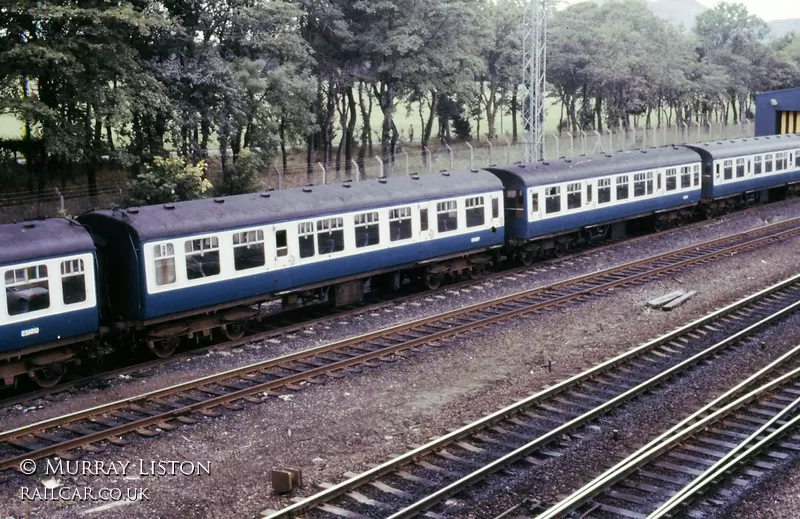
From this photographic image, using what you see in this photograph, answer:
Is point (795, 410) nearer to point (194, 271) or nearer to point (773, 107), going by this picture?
point (194, 271)

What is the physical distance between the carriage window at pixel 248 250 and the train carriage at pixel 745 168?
2348cm

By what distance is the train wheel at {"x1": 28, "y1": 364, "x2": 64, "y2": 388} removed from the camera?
18.0 meters

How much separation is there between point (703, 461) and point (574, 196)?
18.0 m

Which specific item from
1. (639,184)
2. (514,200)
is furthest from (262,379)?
(639,184)

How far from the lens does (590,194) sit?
3152 cm

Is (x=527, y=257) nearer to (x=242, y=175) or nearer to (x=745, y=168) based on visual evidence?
(x=242, y=175)

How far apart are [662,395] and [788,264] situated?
1454 cm

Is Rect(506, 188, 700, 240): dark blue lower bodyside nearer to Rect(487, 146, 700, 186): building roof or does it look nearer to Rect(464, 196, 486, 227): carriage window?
Rect(487, 146, 700, 186): building roof

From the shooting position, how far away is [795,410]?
15.7 metres

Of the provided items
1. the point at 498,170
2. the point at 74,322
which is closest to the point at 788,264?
the point at 498,170

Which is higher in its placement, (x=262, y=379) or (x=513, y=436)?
(x=262, y=379)

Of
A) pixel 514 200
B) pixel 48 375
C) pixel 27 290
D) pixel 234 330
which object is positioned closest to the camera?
pixel 27 290

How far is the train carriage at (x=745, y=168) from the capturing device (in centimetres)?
3862

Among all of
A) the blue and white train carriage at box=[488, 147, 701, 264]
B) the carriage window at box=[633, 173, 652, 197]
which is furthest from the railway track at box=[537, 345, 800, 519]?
the carriage window at box=[633, 173, 652, 197]
